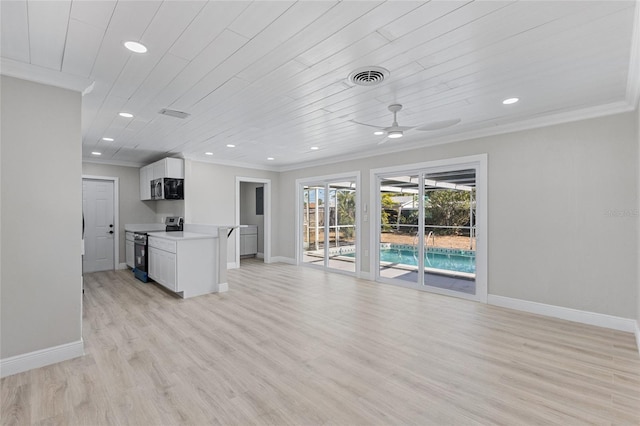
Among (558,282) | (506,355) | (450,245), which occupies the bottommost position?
(506,355)

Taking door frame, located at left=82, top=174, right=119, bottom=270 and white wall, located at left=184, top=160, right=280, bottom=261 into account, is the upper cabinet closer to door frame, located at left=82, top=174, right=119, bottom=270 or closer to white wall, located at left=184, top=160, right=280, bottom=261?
white wall, located at left=184, top=160, right=280, bottom=261

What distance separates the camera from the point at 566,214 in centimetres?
382

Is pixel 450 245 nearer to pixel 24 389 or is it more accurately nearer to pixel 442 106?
pixel 442 106

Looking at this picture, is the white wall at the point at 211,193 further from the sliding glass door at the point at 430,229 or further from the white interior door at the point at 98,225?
the sliding glass door at the point at 430,229

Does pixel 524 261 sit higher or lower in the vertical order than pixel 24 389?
higher

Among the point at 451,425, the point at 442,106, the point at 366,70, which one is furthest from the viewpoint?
the point at 442,106

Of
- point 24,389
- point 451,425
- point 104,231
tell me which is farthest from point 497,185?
point 104,231

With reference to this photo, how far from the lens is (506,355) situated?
9.36 feet

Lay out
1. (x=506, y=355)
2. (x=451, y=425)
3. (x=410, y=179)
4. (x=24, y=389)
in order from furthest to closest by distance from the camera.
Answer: (x=410, y=179)
(x=506, y=355)
(x=24, y=389)
(x=451, y=425)

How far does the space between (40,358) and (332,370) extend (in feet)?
8.28

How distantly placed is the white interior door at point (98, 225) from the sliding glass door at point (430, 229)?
19.6ft

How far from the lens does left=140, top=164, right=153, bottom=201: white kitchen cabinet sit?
6.74 metres

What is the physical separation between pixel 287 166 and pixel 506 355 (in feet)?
20.4

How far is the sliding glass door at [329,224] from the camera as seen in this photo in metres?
6.65
